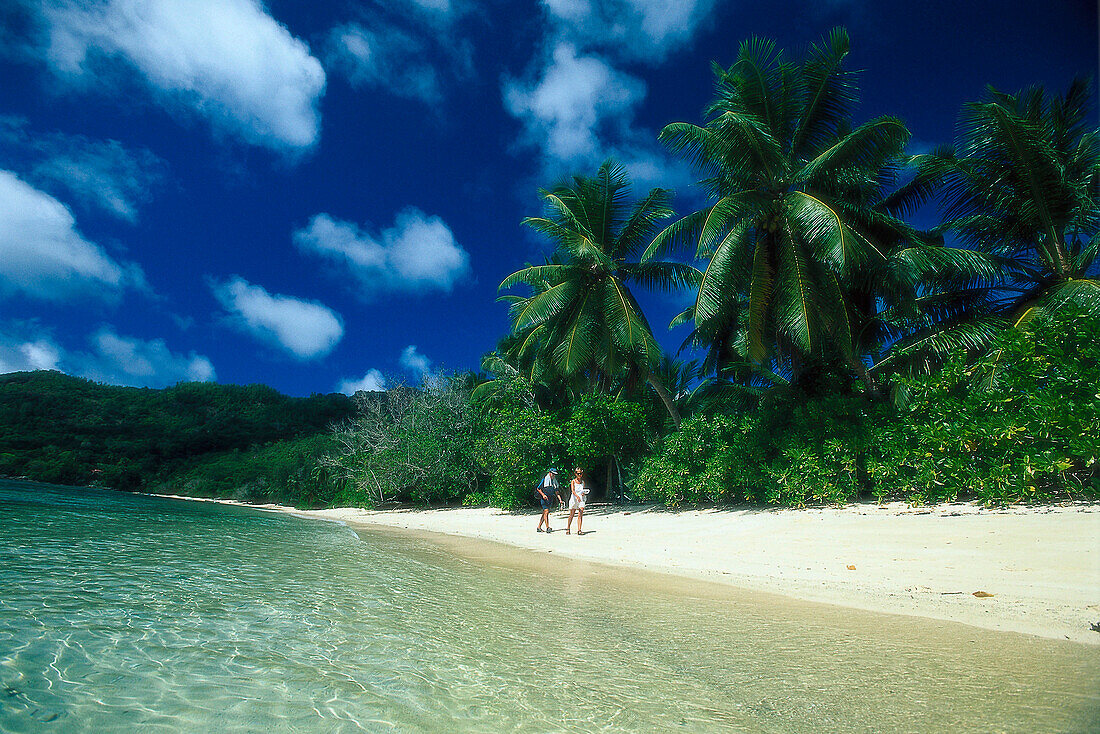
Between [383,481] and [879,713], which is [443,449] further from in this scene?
[879,713]

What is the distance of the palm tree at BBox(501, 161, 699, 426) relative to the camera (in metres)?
15.5

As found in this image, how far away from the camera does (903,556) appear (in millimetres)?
6750

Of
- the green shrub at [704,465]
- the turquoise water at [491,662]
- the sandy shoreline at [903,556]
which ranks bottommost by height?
the turquoise water at [491,662]

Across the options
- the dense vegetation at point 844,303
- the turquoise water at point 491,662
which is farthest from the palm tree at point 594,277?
the turquoise water at point 491,662

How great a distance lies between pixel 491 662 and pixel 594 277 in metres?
14.0

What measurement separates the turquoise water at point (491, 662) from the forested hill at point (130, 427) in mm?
37606

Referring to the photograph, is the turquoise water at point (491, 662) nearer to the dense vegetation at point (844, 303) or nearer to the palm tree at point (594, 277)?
the dense vegetation at point (844, 303)

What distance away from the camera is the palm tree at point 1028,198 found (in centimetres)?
1077

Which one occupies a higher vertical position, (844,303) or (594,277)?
(594,277)

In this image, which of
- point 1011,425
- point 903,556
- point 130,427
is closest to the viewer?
point 903,556

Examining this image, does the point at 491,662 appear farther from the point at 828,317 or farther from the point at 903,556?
the point at 828,317

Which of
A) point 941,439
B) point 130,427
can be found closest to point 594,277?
point 941,439

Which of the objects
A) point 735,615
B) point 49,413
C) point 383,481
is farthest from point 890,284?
point 49,413

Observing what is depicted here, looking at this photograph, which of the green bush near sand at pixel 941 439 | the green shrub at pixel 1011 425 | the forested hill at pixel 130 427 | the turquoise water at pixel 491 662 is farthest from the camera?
the forested hill at pixel 130 427
